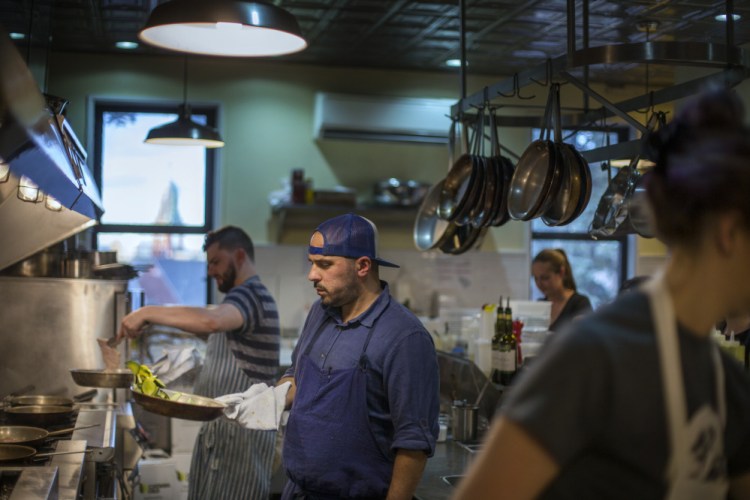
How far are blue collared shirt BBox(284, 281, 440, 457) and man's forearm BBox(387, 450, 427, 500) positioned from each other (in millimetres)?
33

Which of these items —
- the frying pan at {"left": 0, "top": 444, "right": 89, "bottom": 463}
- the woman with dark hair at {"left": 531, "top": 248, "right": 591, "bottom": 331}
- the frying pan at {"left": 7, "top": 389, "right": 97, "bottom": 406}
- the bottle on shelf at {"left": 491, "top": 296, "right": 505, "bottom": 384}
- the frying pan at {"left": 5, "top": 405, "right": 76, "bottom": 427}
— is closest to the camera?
the frying pan at {"left": 0, "top": 444, "right": 89, "bottom": 463}

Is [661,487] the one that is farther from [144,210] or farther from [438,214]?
[144,210]

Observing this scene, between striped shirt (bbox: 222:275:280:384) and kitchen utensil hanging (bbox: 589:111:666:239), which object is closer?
kitchen utensil hanging (bbox: 589:111:666:239)

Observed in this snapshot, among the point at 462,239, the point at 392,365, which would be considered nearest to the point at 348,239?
the point at 392,365

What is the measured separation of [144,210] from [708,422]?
20.6 feet

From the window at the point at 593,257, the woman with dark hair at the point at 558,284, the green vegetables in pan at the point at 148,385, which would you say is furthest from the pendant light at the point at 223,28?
the window at the point at 593,257

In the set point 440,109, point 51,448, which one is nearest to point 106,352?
point 51,448

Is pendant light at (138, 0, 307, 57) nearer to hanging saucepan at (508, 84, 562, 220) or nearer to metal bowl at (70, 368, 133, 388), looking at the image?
hanging saucepan at (508, 84, 562, 220)

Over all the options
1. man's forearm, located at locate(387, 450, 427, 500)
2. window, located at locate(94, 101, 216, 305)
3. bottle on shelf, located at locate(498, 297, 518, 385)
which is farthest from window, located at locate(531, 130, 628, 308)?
man's forearm, located at locate(387, 450, 427, 500)

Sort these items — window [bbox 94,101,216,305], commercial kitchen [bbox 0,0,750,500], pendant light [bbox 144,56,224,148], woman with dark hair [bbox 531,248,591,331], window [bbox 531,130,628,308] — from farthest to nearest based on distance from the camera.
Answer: window [bbox 531,130,628,308]
window [bbox 94,101,216,305]
woman with dark hair [bbox 531,248,591,331]
pendant light [bbox 144,56,224,148]
commercial kitchen [bbox 0,0,750,500]

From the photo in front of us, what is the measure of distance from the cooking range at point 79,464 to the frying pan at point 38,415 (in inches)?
1.1

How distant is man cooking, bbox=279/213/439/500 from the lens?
2.63 meters

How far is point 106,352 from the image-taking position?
4.34 metres

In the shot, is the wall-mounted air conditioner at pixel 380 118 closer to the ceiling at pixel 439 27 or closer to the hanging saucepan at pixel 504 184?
the ceiling at pixel 439 27
